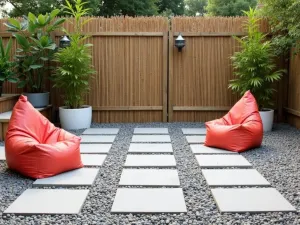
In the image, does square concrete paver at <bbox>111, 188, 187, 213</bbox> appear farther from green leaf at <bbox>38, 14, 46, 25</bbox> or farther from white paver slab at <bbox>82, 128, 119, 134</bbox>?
green leaf at <bbox>38, 14, 46, 25</bbox>

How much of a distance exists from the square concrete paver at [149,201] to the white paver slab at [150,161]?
32.1 inches

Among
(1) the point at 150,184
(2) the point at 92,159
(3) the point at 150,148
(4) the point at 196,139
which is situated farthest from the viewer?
(4) the point at 196,139

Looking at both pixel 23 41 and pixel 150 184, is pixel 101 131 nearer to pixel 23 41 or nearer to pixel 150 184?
pixel 23 41

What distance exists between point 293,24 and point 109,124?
346 cm

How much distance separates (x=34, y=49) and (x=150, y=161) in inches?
132

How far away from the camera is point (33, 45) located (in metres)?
6.41

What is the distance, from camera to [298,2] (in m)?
5.05

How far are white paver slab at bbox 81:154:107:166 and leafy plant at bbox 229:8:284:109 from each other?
2.87 m

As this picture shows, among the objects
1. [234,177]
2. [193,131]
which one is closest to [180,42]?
[193,131]

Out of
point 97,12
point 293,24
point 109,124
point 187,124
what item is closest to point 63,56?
point 109,124

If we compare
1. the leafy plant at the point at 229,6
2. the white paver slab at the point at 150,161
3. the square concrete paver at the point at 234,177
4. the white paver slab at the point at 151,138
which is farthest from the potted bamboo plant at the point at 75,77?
the leafy plant at the point at 229,6

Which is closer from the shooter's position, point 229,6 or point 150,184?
point 150,184

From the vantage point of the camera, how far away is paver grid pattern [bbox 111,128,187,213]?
2736mm

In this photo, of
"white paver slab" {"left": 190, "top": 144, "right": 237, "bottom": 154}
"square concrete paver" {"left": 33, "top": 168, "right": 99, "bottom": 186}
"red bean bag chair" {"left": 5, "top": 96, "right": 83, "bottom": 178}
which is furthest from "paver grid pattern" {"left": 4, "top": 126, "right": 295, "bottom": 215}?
"white paver slab" {"left": 190, "top": 144, "right": 237, "bottom": 154}
